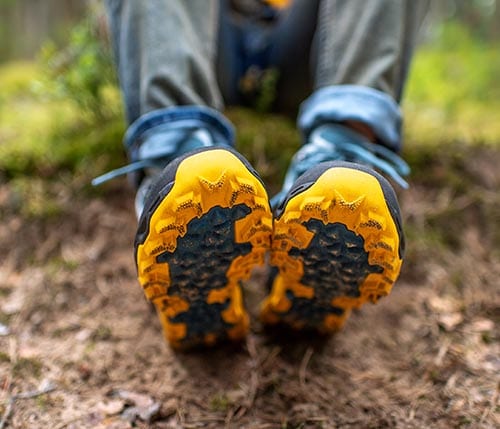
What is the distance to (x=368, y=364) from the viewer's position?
986 millimetres

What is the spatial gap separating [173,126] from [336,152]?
0.99 feet

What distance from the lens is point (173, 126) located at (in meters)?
0.86

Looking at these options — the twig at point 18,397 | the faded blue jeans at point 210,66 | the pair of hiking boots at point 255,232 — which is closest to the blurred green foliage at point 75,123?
the faded blue jeans at point 210,66

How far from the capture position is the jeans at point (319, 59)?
90cm

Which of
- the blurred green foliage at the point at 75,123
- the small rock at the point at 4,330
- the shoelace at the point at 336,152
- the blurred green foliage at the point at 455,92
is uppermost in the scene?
the shoelace at the point at 336,152

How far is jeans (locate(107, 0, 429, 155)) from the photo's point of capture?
0.90 metres

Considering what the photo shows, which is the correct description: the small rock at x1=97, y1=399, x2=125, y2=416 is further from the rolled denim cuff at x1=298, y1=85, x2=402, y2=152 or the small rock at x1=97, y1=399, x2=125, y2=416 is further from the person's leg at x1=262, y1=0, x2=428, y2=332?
the rolled denim cuff at x1=298, y1=85, x2=402, y2=152

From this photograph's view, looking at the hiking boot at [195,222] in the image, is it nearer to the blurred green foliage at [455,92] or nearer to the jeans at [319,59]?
the jeans at [319,59]

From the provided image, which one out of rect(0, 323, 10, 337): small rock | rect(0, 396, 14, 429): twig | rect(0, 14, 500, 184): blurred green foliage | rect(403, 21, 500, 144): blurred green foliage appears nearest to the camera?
rect(0, 396, 14, 429): twig

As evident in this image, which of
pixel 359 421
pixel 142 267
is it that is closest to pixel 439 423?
pixel 359 421

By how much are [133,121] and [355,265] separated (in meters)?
0.56

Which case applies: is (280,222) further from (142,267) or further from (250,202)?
(142,267)

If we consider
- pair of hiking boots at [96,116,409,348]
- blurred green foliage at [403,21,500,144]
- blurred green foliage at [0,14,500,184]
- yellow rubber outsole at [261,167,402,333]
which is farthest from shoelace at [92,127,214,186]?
blurred green foliage at [403,21,500,144]

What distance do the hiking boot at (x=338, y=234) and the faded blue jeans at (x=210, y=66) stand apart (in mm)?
139
